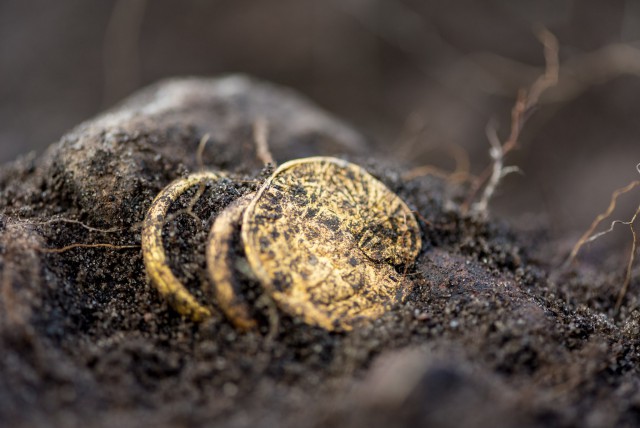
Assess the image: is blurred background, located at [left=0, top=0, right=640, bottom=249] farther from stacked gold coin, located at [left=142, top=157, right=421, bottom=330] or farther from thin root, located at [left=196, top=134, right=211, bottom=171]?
stacked gold coin, located at [left=142, top=157, right=421, bottom=330]

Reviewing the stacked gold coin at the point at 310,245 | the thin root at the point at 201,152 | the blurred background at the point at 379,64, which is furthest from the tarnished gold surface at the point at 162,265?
the blurred background at the point at 379,64

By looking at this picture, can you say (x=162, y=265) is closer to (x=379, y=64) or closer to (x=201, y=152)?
(x=201, y=152)

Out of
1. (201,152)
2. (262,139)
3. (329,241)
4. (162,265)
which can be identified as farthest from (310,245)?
(262,139)

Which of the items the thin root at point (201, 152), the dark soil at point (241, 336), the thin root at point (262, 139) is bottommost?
the dark soil at point (241, 336)

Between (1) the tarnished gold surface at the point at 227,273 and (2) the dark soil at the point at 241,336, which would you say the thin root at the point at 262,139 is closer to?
(2) the dark soil at the point at 241,336

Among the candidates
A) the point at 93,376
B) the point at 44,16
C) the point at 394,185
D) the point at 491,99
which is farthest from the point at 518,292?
→ the point at 44,16

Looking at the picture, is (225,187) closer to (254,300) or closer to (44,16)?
(254,300)

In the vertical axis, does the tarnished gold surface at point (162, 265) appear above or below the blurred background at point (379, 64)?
below
